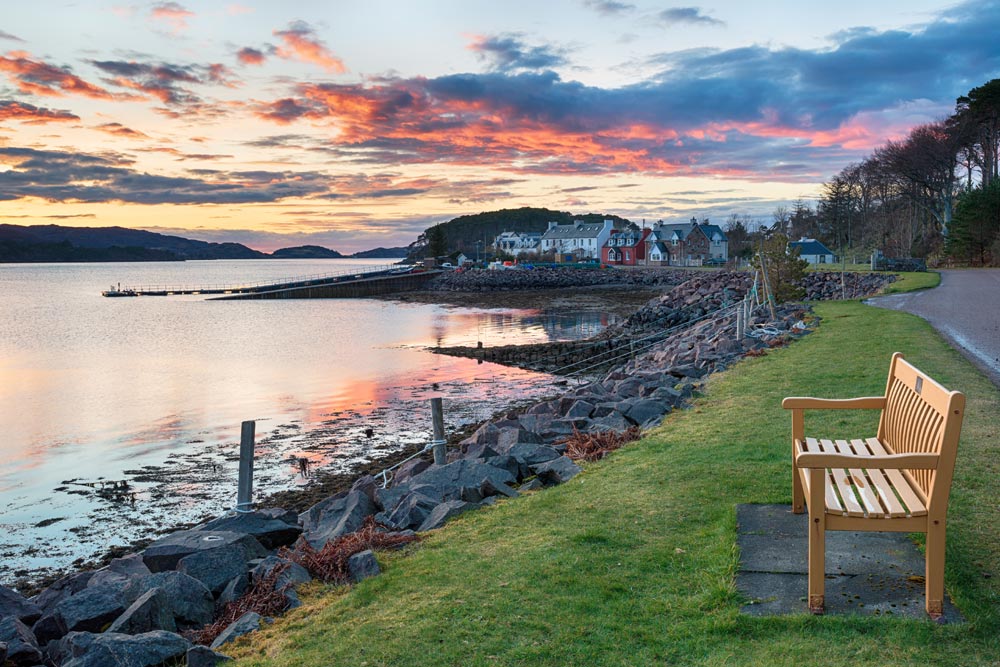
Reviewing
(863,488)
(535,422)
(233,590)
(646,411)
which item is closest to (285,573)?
(233,590)

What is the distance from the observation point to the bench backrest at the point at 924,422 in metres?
4.25

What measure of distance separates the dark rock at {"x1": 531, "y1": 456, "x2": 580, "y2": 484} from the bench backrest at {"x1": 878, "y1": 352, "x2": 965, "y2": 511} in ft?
10.5

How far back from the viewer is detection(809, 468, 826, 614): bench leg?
4.36 meters

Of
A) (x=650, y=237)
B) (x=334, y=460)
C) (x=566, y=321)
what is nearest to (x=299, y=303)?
(x=566, y=321)

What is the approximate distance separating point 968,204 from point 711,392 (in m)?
43.6

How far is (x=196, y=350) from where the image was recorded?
39.2m

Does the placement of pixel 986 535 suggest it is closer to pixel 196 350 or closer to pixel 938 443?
pixel 938 443

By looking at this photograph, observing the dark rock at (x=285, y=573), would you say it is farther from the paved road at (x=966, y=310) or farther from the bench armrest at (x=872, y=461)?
the paved road at (x=966, y=310)

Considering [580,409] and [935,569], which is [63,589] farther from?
[935,569]

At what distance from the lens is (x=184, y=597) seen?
228 inches

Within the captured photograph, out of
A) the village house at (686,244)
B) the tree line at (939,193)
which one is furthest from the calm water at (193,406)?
the village house at (686,244)

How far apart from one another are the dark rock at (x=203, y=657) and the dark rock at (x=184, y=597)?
4.22 feet

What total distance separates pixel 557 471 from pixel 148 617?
4.27 metres

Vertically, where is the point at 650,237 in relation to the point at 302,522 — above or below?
above
